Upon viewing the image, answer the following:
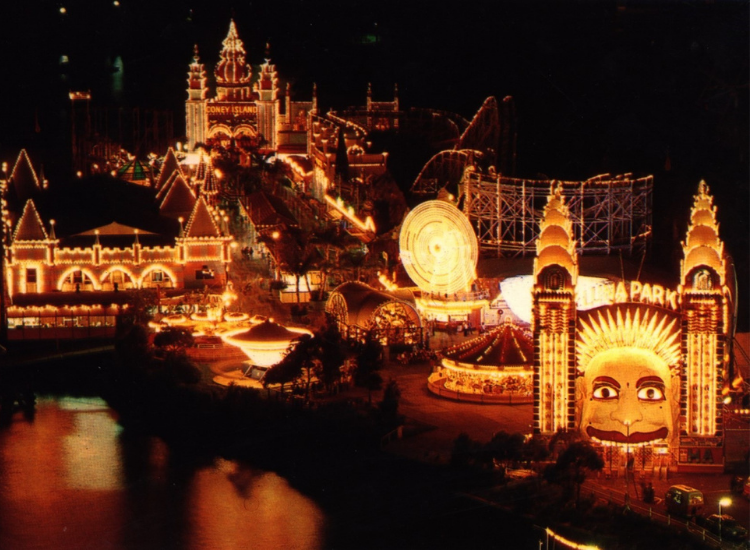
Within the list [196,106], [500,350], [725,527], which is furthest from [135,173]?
[725,527]

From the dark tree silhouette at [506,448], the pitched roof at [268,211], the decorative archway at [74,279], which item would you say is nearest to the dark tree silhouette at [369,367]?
the dark tree silhouette at [506,448]

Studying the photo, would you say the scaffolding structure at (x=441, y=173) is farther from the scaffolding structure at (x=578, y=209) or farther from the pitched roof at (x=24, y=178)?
the pitched roof at (x=24, y=178)

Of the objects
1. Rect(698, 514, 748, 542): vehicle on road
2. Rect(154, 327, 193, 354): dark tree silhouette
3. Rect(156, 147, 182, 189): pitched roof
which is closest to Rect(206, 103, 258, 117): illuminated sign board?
Rect(156, 147, 182, 189): pitched roof

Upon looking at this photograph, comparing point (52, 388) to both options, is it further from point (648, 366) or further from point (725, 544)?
point (725, 544)

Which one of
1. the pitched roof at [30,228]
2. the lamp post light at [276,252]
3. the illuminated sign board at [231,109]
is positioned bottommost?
the lamp post light at [276,252]

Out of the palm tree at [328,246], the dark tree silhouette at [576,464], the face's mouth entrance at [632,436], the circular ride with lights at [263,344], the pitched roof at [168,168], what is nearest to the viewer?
the dark tree silhouette at [576,464]

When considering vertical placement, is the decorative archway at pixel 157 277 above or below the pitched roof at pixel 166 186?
below

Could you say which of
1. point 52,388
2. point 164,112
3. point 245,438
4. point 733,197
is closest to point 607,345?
point 245,438

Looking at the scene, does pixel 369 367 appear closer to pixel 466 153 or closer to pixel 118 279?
pixel 118 279
